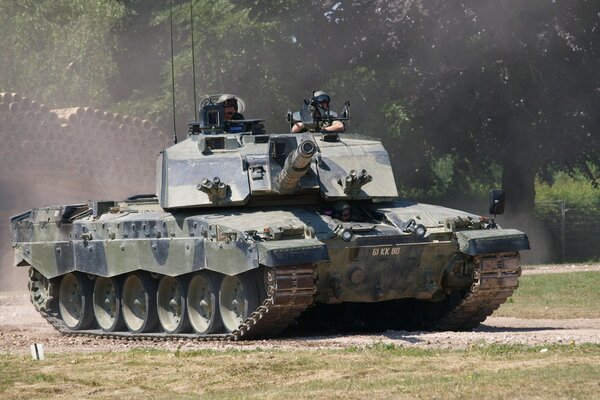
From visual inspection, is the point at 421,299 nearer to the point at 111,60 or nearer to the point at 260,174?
the point at 260,174

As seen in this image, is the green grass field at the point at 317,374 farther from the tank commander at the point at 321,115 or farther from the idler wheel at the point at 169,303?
the tank commander at the point at 321,115

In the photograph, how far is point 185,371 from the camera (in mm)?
14953

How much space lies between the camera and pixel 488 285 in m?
19.7

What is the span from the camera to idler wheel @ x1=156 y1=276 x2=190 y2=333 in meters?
21.0

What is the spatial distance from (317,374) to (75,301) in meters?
10.1

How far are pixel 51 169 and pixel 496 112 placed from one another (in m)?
12.4

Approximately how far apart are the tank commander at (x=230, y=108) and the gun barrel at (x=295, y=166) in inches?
102

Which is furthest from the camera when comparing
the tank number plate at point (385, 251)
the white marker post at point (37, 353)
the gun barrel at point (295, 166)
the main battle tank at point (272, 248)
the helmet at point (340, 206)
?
the helmet at point (340, 206)

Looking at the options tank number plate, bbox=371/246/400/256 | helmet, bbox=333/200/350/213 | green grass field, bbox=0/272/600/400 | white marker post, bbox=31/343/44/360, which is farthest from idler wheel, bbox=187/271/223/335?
white marker post, bbox=31/343/44/360

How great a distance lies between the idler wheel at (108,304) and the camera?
22062 millimetres

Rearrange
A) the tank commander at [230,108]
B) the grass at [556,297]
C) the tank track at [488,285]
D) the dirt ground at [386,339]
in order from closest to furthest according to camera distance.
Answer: the dirt ground at [386,339], the tank track at [488,285], the tank commander at [230,108], the grass at [556,297]

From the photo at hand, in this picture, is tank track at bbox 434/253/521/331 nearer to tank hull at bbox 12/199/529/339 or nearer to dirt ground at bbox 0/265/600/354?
tank hull at bbox 12/199/529/339

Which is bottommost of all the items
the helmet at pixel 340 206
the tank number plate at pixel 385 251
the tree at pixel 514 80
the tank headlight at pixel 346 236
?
the tank number plate at pixel 385 251

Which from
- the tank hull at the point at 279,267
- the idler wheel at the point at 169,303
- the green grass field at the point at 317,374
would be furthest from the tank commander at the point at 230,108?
the green grass field at the point at 317,374
